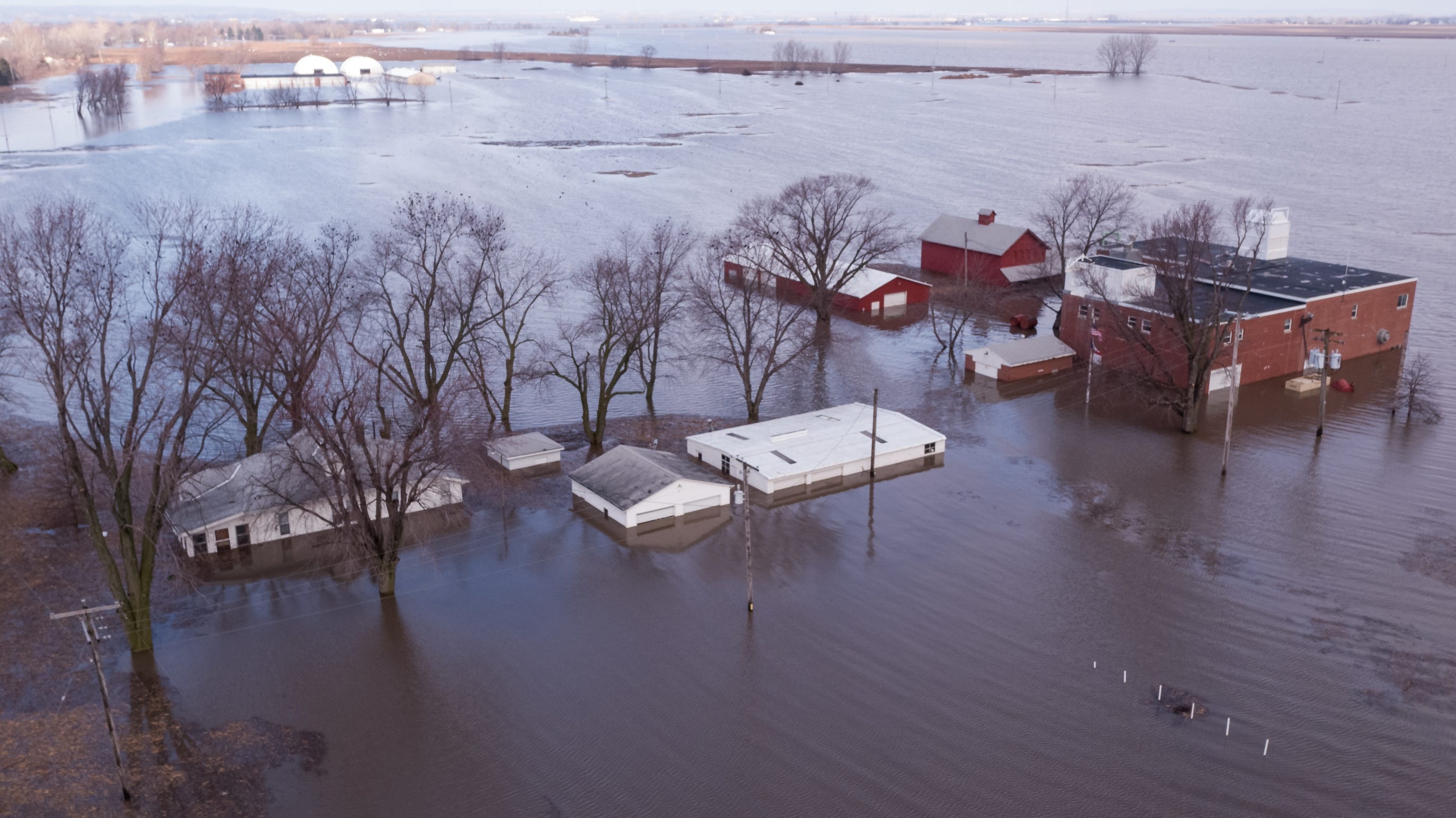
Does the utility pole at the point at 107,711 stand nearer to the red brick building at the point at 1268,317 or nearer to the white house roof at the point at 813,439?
the white house roof at the point at 813,439

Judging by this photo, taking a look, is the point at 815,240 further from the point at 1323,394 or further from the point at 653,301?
the point at 1323,394

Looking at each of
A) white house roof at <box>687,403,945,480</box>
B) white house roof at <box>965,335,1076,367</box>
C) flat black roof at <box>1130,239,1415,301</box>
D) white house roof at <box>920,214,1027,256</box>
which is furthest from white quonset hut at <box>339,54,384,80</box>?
white house roof at <box>687,403,945,480</box>

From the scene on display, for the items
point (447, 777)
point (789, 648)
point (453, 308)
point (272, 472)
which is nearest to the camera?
point (447, 777)

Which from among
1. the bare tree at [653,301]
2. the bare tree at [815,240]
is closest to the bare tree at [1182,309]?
the bare tree at [815,240]

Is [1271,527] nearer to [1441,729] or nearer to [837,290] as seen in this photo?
[1441,729]

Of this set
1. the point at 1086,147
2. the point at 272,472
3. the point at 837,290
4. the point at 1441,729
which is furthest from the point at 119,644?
the point at 1086,147

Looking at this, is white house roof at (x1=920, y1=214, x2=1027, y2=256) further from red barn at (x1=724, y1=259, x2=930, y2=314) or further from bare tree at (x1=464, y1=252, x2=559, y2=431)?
bare tree at (x1=464, y1=252, x2=559, y2=431)

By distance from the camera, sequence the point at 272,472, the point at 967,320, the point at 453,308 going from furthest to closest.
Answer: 1. the point at 967,320
2. the point at 453,308
3. the point at 272,472
